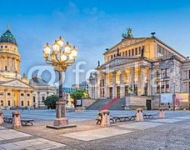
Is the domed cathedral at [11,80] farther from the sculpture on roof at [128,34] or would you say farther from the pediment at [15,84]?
the sculpture on roof at [128,34]

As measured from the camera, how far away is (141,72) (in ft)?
188

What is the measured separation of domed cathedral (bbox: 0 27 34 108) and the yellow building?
5113 cm

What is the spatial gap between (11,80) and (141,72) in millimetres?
71150

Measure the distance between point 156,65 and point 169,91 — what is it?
7933mm

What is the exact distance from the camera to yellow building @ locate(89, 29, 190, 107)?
53.9 meters

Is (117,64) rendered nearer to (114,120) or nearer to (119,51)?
(119,51)

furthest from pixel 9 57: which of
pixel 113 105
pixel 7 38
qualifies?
pixel 113 105

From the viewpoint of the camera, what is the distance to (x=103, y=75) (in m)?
69.2

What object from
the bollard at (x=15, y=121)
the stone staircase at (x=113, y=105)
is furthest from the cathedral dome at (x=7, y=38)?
the bollard at (x=15, y=121)

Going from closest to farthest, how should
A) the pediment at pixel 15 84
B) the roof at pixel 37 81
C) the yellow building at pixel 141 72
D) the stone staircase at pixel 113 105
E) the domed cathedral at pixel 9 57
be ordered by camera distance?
the stone staircase at pixel 113 105
the yellow building at pixel 141 72
the pediment at pixel 15 84
the domed cathedral at pixel 9 57
the roof at pixel 37 81

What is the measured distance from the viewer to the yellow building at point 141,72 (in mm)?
53906

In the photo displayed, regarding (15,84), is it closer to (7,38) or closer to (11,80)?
(11,80)

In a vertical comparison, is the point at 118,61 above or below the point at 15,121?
above

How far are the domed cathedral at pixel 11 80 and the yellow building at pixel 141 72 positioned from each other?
51128mm
